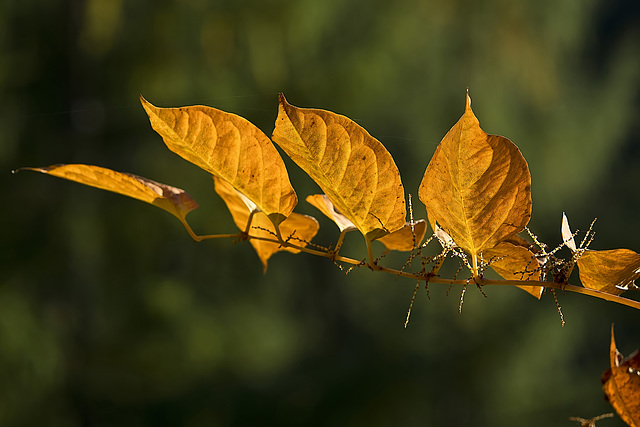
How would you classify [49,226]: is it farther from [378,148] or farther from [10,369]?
[378,148]

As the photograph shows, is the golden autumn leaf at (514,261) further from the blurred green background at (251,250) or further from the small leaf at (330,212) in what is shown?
the blurred green background at (251,250)

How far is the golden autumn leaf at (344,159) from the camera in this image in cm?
13

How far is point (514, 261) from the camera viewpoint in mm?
161

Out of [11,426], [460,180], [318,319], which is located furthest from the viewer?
[318,319]

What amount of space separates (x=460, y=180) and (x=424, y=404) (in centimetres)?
156

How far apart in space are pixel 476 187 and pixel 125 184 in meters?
0.09

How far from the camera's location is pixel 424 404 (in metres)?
1.57

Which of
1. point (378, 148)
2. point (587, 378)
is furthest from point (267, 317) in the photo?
point (378, 148)

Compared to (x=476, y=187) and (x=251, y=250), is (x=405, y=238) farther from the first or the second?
(x=251, y=250)

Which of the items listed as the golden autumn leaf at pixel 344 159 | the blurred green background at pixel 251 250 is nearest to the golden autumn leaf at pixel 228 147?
the golden autumn leaf at pixel 344 159

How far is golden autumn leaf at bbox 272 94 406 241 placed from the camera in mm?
129

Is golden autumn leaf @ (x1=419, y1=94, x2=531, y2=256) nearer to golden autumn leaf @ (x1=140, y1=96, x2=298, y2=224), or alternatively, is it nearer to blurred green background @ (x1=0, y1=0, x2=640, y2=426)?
golden autumn leaf @ (x1=140, y1=96, x2=298, y2=224)

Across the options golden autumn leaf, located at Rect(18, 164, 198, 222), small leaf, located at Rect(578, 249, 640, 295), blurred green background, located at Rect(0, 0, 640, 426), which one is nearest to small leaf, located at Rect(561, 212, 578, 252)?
small leaf, located at Rect(578, 249, 640, 295)

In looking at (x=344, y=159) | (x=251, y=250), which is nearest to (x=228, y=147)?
(x=344, y=159)
